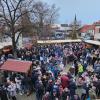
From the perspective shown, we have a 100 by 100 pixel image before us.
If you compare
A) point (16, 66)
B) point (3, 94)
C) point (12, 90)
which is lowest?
point (12, 90)

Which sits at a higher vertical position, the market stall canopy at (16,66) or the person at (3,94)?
the market stall canopy at (16,66)

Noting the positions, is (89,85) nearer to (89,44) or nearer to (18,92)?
(18,92)

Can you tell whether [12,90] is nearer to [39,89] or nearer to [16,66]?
[39,89]

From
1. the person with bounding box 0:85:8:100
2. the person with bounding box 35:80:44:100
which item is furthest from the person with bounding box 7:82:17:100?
the person with bounding box 35:80:44:100

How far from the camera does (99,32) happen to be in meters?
75.8

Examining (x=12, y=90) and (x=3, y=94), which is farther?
(x=12, y=90)

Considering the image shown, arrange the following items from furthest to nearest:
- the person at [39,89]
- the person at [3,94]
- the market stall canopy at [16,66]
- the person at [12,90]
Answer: the market stall canopy at [16,66], the person at [12,90], the person at [39,89], the person at [3,94]

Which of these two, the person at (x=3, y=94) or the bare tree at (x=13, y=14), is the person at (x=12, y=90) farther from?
the bare tree at (x=13, y=14)

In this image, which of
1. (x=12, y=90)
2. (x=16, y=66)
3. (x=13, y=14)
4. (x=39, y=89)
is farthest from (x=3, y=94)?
(x=13, y=14)

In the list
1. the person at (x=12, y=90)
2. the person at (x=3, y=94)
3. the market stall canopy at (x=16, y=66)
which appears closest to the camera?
the person at (x=3, y=94)

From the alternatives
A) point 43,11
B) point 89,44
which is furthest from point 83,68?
point 89,44

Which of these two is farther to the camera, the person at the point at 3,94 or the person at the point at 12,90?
the person at the point at 12,90

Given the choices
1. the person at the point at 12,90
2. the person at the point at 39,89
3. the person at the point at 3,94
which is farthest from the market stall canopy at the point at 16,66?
the person at the point at 3,94

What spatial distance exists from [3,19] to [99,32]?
3634cm
